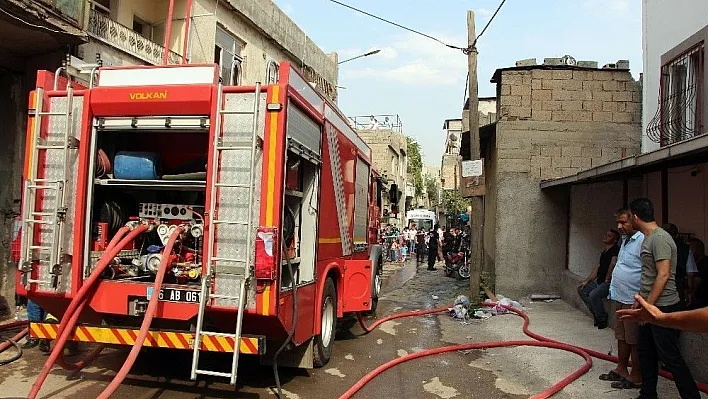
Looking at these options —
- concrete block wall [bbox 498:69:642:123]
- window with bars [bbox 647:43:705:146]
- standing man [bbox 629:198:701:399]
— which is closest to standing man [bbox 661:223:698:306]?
standing man [bbox 629:198:701:399]

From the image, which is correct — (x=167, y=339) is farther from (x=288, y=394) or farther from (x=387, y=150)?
(x=387, y=150)

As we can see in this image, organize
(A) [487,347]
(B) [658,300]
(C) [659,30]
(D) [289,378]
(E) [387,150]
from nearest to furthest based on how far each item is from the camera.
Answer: (B) [658,300] < (D) [289,378] < (A) [487,347] < (C) [659,30] < (E) [387,150]

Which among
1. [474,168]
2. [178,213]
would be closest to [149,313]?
[178,213]

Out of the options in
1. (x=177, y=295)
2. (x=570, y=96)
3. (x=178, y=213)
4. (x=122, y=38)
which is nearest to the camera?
(x=177, y=295)

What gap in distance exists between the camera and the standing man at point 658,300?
179 inches

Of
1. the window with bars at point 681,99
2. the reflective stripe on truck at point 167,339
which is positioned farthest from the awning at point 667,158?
the reflective stripe on truck at point 167,339

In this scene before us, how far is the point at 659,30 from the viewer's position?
34.8 feet

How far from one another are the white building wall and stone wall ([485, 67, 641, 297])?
66 centimetres

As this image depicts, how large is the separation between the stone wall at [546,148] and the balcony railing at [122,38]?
24.2 feet

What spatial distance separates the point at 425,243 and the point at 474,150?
14295 mm

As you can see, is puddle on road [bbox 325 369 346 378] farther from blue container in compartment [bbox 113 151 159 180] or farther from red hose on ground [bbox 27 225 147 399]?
blue container in compartment [bbox 113 151 159 180]

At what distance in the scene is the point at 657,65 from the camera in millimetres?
10742

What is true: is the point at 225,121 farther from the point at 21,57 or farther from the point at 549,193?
the point at 549,193

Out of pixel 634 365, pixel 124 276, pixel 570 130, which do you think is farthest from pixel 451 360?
pixel 570 130
